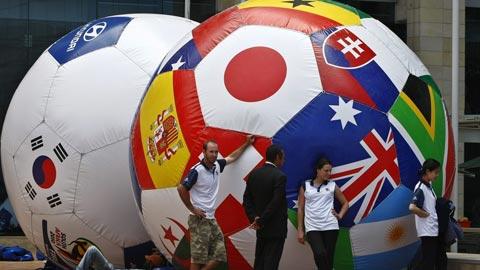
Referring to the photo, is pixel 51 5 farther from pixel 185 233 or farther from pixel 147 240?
pixel 185 233

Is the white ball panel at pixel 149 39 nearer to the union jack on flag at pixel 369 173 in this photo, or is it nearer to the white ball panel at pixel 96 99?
the white ball panel at pixel 96 99

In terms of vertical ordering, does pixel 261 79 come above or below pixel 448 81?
above

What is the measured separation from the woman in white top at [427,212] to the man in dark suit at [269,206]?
53.2 inches

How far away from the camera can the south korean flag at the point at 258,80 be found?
10.8 metres

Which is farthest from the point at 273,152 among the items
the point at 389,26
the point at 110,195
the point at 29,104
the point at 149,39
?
the point at 389,26

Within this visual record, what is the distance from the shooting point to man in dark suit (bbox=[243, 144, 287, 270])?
10375mm

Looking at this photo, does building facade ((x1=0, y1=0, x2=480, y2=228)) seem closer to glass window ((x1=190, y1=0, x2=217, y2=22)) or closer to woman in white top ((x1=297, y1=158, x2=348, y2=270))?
glass window ((x1=190, y1=0, x2=217, y2=22))

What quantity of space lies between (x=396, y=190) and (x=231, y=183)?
5.17 ft

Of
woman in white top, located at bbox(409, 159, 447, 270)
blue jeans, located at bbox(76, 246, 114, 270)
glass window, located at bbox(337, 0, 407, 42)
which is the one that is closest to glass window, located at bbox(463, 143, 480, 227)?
glass window, located at bbox(337, 0, 407, 42)

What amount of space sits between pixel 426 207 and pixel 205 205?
2.12 m

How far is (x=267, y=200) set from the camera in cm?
1052

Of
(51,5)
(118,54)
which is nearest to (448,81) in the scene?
(51,5)

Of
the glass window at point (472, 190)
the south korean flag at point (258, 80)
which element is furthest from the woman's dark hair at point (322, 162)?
the glass window at point (472, 190)

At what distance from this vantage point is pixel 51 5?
23594 mm
